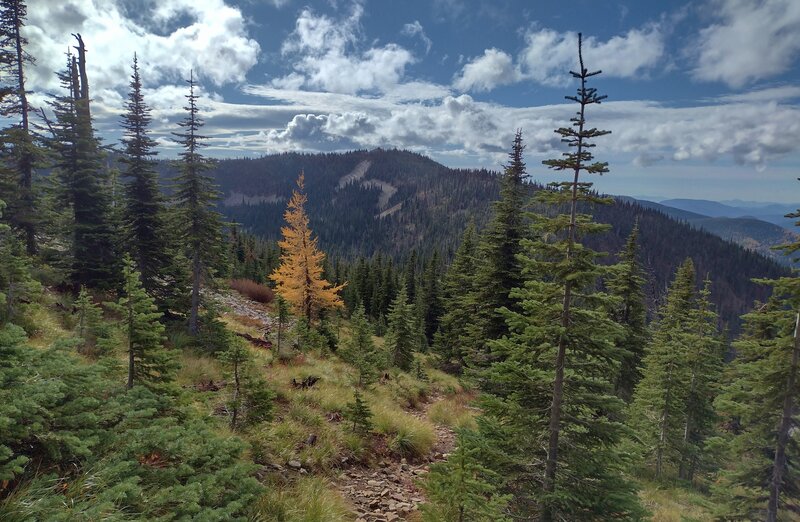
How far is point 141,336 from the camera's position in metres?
6.38

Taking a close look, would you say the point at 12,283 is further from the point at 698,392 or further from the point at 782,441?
the point at 698,392

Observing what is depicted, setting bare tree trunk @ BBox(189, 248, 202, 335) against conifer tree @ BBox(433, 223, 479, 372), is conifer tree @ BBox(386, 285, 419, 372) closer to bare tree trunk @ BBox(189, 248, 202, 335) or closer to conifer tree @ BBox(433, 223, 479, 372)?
conifer tree @ BBox(433, 223, 479, 372)

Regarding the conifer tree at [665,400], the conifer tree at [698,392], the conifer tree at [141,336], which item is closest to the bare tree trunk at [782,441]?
the conifer tree at [665,400]

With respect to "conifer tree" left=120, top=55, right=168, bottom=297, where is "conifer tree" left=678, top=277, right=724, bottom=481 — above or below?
below

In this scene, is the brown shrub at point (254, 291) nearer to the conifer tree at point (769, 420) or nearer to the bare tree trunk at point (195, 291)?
the bare tree trunk at point (195, 291)

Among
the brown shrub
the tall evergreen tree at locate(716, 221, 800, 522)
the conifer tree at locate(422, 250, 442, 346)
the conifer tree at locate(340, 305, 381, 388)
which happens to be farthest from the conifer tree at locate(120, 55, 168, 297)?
the conifer tree at locate(422, 250, 442, 346)

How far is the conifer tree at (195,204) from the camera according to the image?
59.8ft

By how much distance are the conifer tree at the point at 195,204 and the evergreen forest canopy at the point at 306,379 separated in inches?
3.8

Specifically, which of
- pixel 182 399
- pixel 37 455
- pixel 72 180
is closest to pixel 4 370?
pixel 37 455

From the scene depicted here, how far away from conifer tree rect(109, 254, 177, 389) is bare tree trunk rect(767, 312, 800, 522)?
13.8 m

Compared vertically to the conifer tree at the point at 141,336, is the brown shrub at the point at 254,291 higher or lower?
lower

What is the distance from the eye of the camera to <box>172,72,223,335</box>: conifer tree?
1823cm

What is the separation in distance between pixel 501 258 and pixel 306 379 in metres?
8.92

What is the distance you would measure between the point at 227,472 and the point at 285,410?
245 inches
